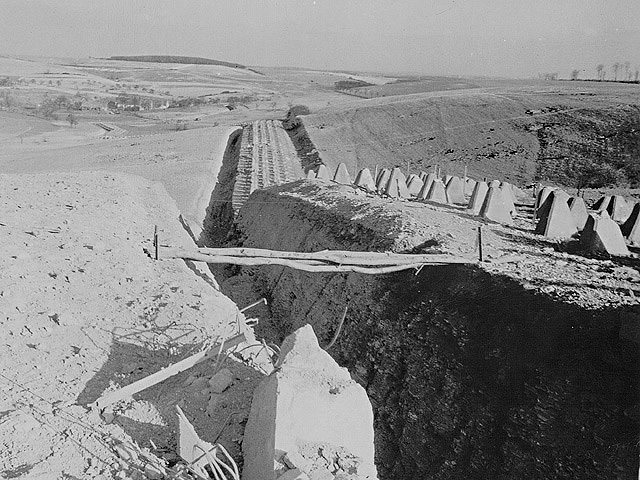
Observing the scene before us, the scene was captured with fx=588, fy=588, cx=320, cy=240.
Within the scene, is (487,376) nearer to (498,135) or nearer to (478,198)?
(478,198)

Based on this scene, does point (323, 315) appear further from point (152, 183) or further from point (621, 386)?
point (152, 183)

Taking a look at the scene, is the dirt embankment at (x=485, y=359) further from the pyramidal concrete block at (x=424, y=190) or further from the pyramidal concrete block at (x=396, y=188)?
the pyramidal concrete block at (x=396, y=188)

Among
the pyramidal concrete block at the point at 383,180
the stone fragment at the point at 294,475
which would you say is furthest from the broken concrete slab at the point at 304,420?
the pyramidal concrete block at the point at 383,180

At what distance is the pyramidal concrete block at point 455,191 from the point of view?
63.0 feet

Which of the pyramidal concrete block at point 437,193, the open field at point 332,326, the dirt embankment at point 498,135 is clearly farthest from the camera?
the dirt embankment at point 498,135

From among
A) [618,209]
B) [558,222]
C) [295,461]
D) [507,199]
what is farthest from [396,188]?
[295,461]

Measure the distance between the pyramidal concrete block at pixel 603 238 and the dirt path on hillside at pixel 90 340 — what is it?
7109 mm

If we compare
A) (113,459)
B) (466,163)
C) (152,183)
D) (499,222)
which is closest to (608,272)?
(499,222)

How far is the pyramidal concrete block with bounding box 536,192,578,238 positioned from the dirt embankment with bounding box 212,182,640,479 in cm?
106

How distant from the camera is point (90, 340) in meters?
7.52

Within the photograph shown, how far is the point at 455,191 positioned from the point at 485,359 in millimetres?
11817

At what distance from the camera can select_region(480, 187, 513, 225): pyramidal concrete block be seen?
1463 cm

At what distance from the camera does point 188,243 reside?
14086mm

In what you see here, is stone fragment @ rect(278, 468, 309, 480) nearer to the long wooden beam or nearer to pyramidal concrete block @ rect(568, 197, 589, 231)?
the long wooden beam
